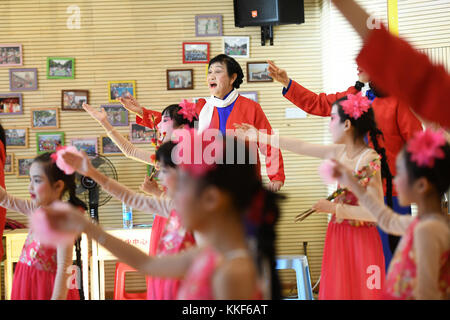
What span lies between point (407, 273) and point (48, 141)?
3.90 m

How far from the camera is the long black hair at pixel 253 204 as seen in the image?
1.45 m

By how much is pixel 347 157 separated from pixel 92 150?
2946 millimetres

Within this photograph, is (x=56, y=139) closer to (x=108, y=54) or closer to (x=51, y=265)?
(x=108, y=54)

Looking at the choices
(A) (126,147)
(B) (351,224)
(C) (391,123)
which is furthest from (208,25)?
(B) (351,224)

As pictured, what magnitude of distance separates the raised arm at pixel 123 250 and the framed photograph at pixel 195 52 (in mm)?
3566

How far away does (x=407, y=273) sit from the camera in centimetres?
179

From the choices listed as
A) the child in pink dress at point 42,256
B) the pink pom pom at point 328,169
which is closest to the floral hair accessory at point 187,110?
the child in pink dress at point 42,256

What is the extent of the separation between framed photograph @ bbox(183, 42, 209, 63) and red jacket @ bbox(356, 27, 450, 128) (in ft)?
11.9

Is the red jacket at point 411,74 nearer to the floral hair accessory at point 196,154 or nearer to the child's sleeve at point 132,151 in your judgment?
the floral hair accessory at point 196,154

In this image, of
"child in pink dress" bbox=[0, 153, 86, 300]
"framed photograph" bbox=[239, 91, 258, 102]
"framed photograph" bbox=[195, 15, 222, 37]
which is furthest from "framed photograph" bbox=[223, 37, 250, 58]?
"child in pink dress" bbox=[0, 153, 86, 300]

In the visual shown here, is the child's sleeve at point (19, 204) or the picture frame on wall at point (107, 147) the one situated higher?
the picture frame on wall at point (107, 147)

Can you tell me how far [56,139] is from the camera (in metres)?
5.06

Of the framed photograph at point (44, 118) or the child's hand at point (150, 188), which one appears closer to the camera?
the child's hand at point (150, 188)
